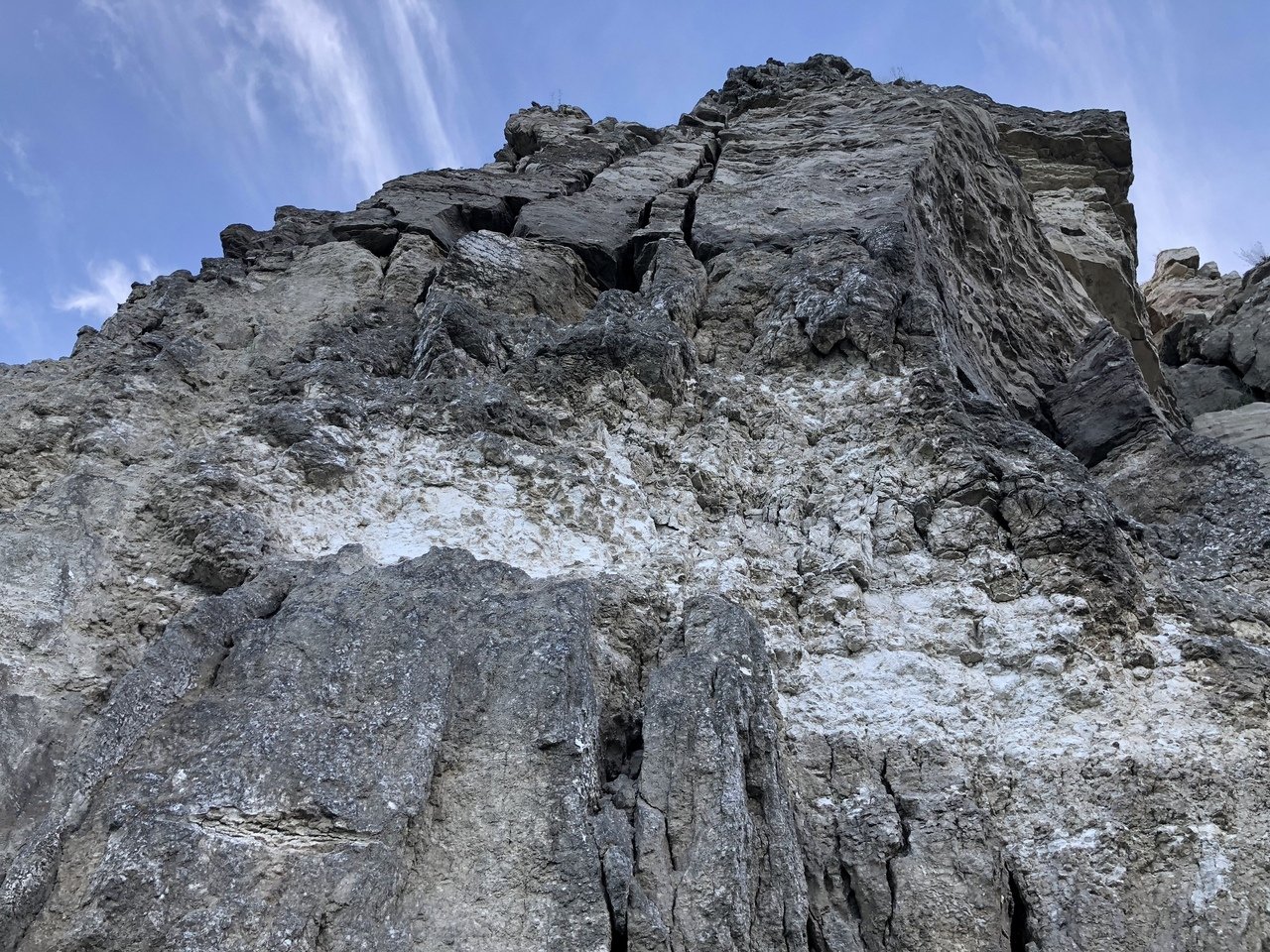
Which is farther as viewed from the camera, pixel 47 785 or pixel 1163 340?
pixel 1163 340

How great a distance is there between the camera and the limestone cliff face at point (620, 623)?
5035 millimetres

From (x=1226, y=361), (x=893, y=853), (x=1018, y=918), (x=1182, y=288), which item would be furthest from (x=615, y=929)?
(x=1182, y=288)

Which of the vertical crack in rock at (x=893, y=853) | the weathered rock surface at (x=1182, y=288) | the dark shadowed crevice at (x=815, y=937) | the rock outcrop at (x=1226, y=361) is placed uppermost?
the weathered rock surface at (x=1182, y=288)

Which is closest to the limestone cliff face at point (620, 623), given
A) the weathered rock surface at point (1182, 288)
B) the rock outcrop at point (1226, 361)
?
the rock outcrop at point (1226, 361)

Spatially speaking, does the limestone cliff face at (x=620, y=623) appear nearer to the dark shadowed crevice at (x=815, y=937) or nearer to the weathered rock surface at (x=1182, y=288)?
the dark shadowed crevice at (x=815, y=937)

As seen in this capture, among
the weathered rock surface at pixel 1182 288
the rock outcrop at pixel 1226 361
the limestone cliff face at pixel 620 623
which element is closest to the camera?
the limestone cliff face at pixel 620 623

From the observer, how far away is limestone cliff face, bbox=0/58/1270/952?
16.5 feet

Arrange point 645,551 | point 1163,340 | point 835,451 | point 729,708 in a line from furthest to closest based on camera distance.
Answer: point 1163,340, point 835,451, point 645,551, point 729,708

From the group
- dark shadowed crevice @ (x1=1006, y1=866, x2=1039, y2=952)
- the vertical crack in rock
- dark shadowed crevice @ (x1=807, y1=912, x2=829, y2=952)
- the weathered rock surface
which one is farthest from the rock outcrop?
dark shadowed crevice @ (x1=807, y1=912, x2=829, y2=952)

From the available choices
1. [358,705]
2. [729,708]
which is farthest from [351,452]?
[729,708]

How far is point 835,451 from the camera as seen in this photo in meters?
8.94

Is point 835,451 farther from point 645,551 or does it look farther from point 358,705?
point 358,705

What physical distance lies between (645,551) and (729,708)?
208 centimetres

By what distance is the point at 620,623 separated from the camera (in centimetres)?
701
